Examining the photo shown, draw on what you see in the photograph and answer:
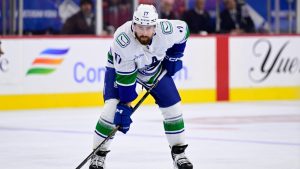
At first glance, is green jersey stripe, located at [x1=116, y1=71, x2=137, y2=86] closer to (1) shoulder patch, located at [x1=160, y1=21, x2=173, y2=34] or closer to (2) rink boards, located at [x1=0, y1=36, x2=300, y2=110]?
(1) shoulder patch, located at [x1=160, y1=21, x2=173, y2=34]

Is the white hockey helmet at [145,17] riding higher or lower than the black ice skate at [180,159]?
higher

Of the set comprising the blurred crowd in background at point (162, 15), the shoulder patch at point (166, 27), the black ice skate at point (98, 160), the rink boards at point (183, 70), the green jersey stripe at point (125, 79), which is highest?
the shoulder patch at point (166, 27)

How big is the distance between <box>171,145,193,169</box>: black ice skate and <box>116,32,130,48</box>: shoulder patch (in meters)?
0.90

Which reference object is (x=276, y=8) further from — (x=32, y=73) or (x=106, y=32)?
(x=32, y=73)

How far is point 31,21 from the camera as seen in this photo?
12297mm

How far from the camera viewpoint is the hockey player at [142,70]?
6.05 metres

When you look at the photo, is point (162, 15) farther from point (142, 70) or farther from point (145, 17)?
point (145, 17)

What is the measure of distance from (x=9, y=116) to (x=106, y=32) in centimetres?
238

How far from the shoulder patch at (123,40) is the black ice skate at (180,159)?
90 centimetres

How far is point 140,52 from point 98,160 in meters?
0.85

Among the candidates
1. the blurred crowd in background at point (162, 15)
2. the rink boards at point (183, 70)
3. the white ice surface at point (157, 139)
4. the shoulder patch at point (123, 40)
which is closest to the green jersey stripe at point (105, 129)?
the white ice surface at point (157, 139)

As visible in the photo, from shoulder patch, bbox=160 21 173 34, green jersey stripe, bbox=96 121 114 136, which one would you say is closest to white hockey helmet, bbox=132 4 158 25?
shoulder patch, bbox=160 21 173 34

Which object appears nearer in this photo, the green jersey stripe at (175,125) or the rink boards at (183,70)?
the green jersey stripe at (175,125)

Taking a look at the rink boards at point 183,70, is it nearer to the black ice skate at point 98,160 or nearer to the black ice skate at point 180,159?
the black ice skate at point 98,160
